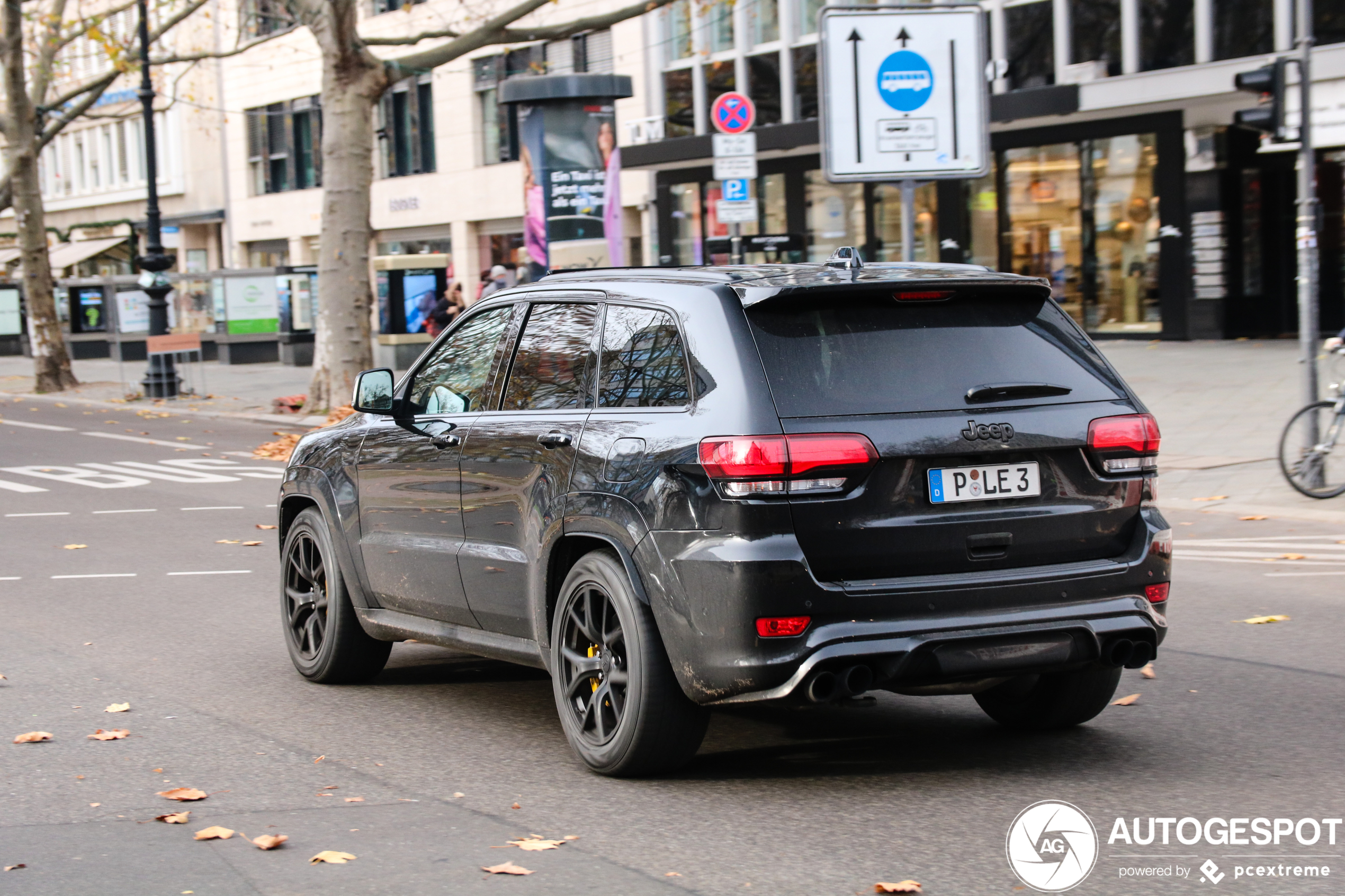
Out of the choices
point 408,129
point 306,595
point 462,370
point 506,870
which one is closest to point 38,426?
point 306,595

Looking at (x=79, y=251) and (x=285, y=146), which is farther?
(x=79, y=251)

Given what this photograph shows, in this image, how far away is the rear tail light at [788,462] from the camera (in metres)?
5.06

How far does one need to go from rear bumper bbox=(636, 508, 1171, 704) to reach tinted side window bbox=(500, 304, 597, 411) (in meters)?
0.85

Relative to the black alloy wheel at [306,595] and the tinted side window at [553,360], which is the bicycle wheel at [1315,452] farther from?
the tinted side window at [553,360]

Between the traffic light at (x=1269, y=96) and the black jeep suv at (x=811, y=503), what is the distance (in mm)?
7954

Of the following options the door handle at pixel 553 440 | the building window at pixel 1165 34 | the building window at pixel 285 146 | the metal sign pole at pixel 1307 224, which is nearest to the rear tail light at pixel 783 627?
the door handle at pixel 553 440

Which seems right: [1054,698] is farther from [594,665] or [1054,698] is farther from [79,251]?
[79,251]

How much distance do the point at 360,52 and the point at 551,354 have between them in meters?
18.1

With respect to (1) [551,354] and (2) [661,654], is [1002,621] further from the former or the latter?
(1) [551,354]

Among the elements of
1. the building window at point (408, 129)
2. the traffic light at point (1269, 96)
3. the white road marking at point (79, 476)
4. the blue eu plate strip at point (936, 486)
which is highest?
the building window at point (408, 129)

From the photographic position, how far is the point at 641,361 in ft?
18.6

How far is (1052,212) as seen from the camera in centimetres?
2800

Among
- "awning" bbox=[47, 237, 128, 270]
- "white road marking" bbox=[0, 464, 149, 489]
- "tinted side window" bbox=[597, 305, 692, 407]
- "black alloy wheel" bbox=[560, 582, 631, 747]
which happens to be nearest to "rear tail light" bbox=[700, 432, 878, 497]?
"tinted side window" bbox=[597, 305, 692, 407]

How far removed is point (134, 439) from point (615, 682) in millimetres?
17286
